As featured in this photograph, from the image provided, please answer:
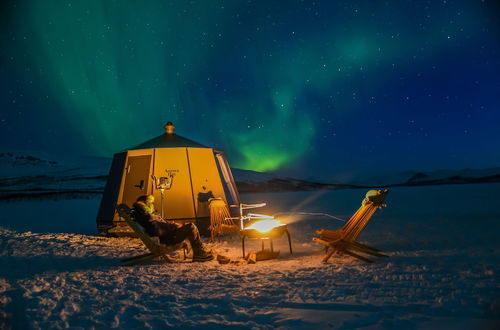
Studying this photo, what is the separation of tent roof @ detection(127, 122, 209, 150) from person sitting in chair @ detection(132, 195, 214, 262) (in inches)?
145

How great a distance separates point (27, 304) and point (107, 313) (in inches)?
39.9

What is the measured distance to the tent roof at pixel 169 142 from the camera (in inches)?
366

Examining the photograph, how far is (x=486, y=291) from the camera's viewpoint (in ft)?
12.5

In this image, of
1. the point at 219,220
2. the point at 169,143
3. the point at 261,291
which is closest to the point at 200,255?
the point at 261,291

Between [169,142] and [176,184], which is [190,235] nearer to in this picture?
[176,184]

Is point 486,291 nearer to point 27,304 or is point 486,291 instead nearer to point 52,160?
point 27,304

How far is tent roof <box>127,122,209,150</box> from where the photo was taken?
9.30 meters

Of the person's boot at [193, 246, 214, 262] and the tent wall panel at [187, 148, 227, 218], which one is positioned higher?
the tent wall panel at [187, 148, 227, 218]

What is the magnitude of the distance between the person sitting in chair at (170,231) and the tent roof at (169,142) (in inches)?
145

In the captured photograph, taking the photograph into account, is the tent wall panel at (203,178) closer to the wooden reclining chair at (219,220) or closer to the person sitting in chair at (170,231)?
the wooden reclining chair at (219,220)

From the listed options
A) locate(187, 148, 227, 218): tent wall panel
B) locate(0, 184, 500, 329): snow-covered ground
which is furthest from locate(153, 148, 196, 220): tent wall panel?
locate(0, 184, 500, 329): snow-covered ground

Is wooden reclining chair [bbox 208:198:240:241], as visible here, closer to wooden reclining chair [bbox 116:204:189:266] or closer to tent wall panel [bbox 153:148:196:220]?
tent wall panel [bbox 153:148:196:220]

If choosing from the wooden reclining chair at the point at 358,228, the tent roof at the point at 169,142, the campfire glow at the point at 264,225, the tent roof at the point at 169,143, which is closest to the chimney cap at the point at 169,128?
the tent roof at the point at 169,142

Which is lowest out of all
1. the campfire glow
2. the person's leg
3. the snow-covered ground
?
the snow-covered ground
